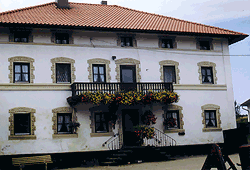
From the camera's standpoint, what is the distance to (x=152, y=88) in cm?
2117

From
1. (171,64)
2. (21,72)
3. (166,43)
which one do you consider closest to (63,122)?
(21,72)

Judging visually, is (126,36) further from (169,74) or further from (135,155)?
(135,155)

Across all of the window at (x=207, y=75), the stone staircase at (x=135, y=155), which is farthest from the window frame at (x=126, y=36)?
the stone staircase at (x=135, y=155)

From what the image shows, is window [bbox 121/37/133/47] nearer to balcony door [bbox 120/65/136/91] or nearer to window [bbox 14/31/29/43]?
balcony door [bbox 120/65/136/91]

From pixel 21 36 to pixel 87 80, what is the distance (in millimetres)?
4659

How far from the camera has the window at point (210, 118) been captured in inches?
888

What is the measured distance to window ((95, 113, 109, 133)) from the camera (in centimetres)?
2038

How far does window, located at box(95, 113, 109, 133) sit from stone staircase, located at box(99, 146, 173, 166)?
1.55 m

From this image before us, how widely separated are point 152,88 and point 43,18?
802 centimetres

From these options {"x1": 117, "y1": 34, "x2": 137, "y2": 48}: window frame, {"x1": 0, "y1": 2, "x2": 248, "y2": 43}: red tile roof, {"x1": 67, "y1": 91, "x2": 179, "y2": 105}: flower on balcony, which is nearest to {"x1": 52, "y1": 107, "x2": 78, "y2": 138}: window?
{"x1": 67, "y1": 91, "x2": 179, "y2": 105}: flower on balcony

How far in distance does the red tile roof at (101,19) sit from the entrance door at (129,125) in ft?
17.6

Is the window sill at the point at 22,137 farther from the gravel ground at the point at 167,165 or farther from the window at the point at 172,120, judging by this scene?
the window at the point at 172,120

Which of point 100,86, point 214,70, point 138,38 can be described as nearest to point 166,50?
point 138,38

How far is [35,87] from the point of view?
19453 millimetres
